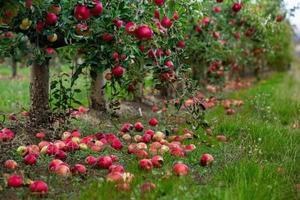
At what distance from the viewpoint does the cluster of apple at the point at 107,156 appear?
3696mm

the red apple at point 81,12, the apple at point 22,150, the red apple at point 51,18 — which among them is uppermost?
the red apple at point 81,12

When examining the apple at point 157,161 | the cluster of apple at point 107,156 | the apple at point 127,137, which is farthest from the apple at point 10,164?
the apple at point 127,137

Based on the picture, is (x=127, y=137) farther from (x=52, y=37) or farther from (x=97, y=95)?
(x=97, y=95)

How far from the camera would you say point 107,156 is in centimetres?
428

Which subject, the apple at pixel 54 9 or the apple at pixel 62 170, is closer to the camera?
the apple at pixel 62 170

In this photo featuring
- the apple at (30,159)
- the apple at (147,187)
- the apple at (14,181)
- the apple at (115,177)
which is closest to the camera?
the apple at (147,187)

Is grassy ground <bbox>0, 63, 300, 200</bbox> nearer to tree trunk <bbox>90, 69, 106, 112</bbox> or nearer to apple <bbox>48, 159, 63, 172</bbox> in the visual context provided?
apple <bbox>48, 159, 63, 172</bbox>

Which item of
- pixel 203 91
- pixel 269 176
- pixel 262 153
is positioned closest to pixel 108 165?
pixel 269 176

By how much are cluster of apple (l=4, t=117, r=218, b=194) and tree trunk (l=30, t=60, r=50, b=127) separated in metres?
0.33

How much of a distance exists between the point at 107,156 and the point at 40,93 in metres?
1.45

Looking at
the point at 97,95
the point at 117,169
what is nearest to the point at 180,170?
the point at 117,169

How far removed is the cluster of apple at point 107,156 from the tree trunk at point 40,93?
1.08 ft

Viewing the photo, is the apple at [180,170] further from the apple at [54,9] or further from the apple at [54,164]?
the apple at [54,9]

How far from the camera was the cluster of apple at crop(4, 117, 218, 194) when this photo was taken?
3696 mm
